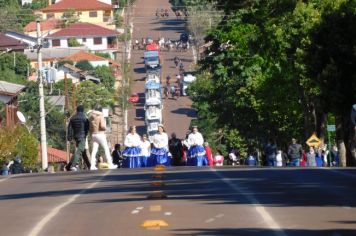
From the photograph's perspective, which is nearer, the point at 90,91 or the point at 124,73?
the point at 90,91

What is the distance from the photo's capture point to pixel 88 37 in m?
194

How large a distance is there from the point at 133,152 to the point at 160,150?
915 mm

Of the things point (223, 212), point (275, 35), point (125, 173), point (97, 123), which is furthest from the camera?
point (275, 35)

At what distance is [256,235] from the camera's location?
1683cm

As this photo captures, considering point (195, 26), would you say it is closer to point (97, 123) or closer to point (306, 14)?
point (306, 14)

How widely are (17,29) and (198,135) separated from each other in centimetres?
13520

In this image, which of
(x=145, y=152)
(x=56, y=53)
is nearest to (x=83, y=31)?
(x=56, y=53)

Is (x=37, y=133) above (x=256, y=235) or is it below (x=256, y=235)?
above

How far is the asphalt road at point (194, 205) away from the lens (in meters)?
18.0

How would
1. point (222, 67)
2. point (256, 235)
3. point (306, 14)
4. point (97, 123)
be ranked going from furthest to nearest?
1. point (222, 67)
2. point (306, 14)
3. point (97, 123)
4. point (256, 235)

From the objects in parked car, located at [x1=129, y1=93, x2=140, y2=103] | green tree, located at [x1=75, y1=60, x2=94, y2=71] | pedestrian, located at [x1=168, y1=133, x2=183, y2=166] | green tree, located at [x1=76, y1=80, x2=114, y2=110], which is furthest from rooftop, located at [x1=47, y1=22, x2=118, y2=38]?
pedestrian, located at [x1=168, y1=133, x2=183, y2=166]

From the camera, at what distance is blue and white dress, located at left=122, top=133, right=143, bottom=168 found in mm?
45625

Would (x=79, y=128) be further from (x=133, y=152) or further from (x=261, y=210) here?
(x=261, y=210)

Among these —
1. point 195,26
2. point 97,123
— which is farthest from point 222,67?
point 195,26
